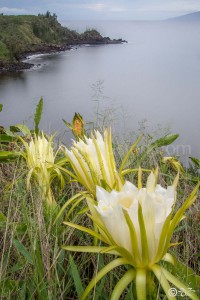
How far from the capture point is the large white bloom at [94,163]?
2.73 ft

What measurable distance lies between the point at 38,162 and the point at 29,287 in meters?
0.40

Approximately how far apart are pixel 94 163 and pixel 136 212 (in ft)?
0.92

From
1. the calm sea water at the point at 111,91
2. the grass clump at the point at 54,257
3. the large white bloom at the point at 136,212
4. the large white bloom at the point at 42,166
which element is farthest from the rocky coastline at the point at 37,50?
the large white bloom at the point at 136,212

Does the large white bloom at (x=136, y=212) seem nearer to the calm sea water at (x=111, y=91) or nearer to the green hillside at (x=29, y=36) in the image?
the calm sea water at (x=111, y=91)

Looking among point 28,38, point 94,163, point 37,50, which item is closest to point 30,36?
point 28,38

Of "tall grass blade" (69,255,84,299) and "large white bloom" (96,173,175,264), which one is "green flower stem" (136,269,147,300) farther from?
"tall grass blade" (69,255,84,299)

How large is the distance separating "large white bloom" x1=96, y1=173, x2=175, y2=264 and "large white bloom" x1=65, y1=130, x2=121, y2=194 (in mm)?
195

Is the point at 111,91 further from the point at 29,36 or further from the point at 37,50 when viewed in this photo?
the point at 29,36

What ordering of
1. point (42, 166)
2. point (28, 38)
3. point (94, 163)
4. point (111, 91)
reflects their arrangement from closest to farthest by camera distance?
point (94, 163) < point (42, 166) < point (111, 91) < point (28, 38)

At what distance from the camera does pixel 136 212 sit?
59 centimetres

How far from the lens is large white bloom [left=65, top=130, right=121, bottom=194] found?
0.83 meters

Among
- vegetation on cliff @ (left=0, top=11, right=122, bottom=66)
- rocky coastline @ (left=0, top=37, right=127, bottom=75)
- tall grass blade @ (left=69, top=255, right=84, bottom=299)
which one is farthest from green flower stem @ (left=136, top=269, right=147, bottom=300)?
vegetation on cliff @ (left=0, top=11, right=122, bottom=66)

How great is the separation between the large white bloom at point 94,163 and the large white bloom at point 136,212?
0.64 ft

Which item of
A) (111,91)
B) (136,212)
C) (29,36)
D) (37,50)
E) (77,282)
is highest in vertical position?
(29,36)
